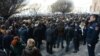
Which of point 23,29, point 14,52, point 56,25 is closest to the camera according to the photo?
point 14,52

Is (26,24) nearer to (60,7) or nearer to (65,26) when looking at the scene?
(65,26)

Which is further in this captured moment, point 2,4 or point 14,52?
point 2,4

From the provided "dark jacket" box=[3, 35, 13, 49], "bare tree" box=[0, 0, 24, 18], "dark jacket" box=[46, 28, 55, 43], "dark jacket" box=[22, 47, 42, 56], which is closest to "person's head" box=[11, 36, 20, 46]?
"dark jacket" box=[22, 47, 42, 56]

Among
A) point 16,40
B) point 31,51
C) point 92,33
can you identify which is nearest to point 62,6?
point 92,33

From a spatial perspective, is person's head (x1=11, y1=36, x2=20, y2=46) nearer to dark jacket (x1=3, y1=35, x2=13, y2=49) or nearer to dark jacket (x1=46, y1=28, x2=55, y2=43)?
dark jacket (x1=3, y1=35, x2=13, y2=49)

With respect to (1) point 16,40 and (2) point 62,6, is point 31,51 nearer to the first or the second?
(1) point 16,40

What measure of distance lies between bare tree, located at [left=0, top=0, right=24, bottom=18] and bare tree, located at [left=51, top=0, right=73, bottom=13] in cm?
8691

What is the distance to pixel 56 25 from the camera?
19.3 metres

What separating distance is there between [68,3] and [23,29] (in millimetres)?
140376

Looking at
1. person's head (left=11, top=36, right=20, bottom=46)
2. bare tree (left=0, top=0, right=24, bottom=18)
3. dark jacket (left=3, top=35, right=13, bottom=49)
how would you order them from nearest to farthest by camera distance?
1. person's head (left=11, top=36, right=20, bottom=46)
2. dark jacket (left=3, top=35, right=13, bottom=49)
3. bare tree (left=0, top=0, right=24, bottom=18)

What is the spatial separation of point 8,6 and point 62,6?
95918mm

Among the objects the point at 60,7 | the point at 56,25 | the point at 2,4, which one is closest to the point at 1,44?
the point at 56,25

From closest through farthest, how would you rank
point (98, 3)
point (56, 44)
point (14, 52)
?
point (14, 52), point (56, 44), point (98, 3)

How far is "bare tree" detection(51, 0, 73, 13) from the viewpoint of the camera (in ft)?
496
